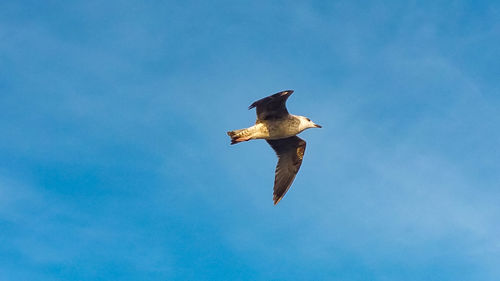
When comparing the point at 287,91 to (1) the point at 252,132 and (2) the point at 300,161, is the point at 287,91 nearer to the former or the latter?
(1) the point at 252,132

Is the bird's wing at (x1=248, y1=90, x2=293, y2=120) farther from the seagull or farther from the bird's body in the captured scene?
the bird's body

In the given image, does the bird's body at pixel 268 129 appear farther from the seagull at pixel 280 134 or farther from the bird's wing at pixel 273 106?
the bird's wing at pixel 273 106

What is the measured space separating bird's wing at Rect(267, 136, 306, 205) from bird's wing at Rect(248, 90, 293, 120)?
2060 millimetres

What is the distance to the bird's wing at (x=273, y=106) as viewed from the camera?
790 inches

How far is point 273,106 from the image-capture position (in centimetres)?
2100

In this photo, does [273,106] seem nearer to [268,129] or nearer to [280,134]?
[268,129]

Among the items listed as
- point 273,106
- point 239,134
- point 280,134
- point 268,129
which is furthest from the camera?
point 280,134

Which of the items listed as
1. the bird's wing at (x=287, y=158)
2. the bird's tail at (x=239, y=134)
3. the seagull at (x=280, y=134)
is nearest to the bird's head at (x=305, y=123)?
the seagull at (x=280, y=134)

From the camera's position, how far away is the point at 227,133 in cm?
2162

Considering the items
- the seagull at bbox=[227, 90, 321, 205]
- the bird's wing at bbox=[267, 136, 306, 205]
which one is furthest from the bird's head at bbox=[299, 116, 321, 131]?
the bird's wing at bbox=[267, 136, 306, 205]

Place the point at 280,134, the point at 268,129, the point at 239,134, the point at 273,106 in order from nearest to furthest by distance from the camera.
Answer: the point at 273,106 < the point at 239,134 < the point at 268,129 < the point at 280,134

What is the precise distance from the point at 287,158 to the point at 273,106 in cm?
324

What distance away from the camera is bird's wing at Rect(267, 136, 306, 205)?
2334 cm

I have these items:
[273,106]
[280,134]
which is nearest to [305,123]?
[280,134]
